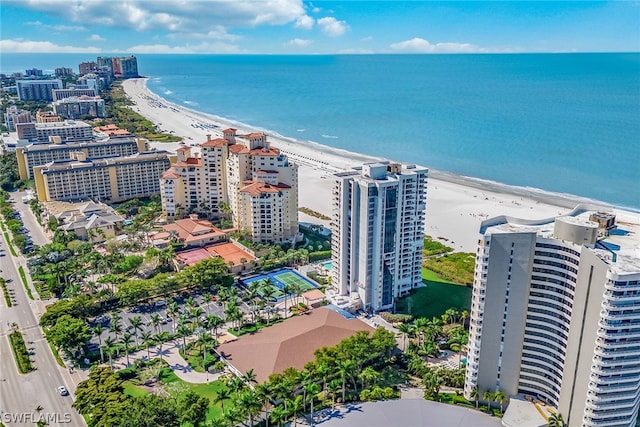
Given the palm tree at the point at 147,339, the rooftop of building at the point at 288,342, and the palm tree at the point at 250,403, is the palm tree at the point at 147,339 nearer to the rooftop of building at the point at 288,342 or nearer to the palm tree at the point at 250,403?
the rooftop of building at the point at 288,342

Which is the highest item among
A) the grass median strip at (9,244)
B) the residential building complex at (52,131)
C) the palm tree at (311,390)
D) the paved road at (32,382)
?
the residential building complex at (52,131)

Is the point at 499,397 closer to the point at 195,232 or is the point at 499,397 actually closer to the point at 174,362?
the point at 174,362

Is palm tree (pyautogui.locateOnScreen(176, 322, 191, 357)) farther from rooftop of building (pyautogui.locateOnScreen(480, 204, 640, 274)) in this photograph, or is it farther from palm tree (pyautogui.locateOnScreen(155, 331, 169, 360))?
rooftop of building (pyautogui.locateOnScreen(480, 204, 640, 274))

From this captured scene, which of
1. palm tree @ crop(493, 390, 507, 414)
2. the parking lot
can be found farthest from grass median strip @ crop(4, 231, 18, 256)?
palm tree @ crop(493, 390, 507, 414)

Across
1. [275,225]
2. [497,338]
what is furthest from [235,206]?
[497,338]

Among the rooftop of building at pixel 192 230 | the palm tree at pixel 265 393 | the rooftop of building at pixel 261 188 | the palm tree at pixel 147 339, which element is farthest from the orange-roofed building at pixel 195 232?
the palm tree at pixel 265 393

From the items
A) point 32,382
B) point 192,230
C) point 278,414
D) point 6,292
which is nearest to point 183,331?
point 32,382
